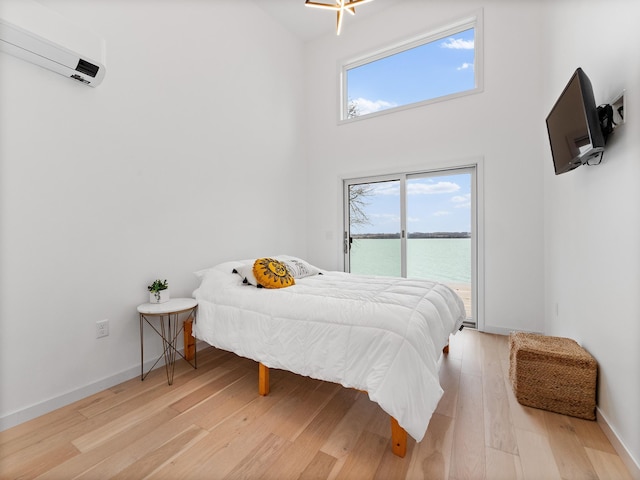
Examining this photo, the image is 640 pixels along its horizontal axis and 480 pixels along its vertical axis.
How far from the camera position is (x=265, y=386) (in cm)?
203

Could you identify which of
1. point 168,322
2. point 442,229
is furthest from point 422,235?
point 168,322

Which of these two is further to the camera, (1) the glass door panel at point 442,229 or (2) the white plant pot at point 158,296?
(1) the glass door panel at point 442,229

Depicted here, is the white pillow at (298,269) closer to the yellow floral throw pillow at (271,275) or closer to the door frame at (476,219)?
the yellow floral throw pillow at (271,275)

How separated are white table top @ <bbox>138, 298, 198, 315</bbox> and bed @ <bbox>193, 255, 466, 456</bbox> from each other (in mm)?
129

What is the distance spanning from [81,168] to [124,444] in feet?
5.77

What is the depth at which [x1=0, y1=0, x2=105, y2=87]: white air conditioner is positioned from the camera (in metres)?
1.60

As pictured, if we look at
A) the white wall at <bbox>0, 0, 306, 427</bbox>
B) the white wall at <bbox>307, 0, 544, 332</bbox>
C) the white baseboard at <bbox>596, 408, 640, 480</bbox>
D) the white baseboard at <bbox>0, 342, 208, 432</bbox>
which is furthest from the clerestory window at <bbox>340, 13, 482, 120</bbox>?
the white baseboard at <bbox>0, 342, 208, 432</bbox>

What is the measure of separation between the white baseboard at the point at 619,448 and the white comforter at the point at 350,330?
84cm

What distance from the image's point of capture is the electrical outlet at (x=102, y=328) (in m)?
2.12

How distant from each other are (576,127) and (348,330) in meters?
1.79

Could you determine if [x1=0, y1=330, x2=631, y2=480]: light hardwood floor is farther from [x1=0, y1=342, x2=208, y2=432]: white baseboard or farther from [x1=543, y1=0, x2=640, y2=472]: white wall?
[x1=543, y1=0, x2=640, y2=472]: white wall

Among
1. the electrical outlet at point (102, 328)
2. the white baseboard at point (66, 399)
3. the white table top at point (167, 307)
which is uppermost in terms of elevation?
the white table top at point (167, 307)

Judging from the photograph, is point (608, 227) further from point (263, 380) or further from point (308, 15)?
point (308, 15)

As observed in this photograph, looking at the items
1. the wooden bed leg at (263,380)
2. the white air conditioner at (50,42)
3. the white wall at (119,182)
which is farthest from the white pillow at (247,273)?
the white air conditioner at (50,42)
